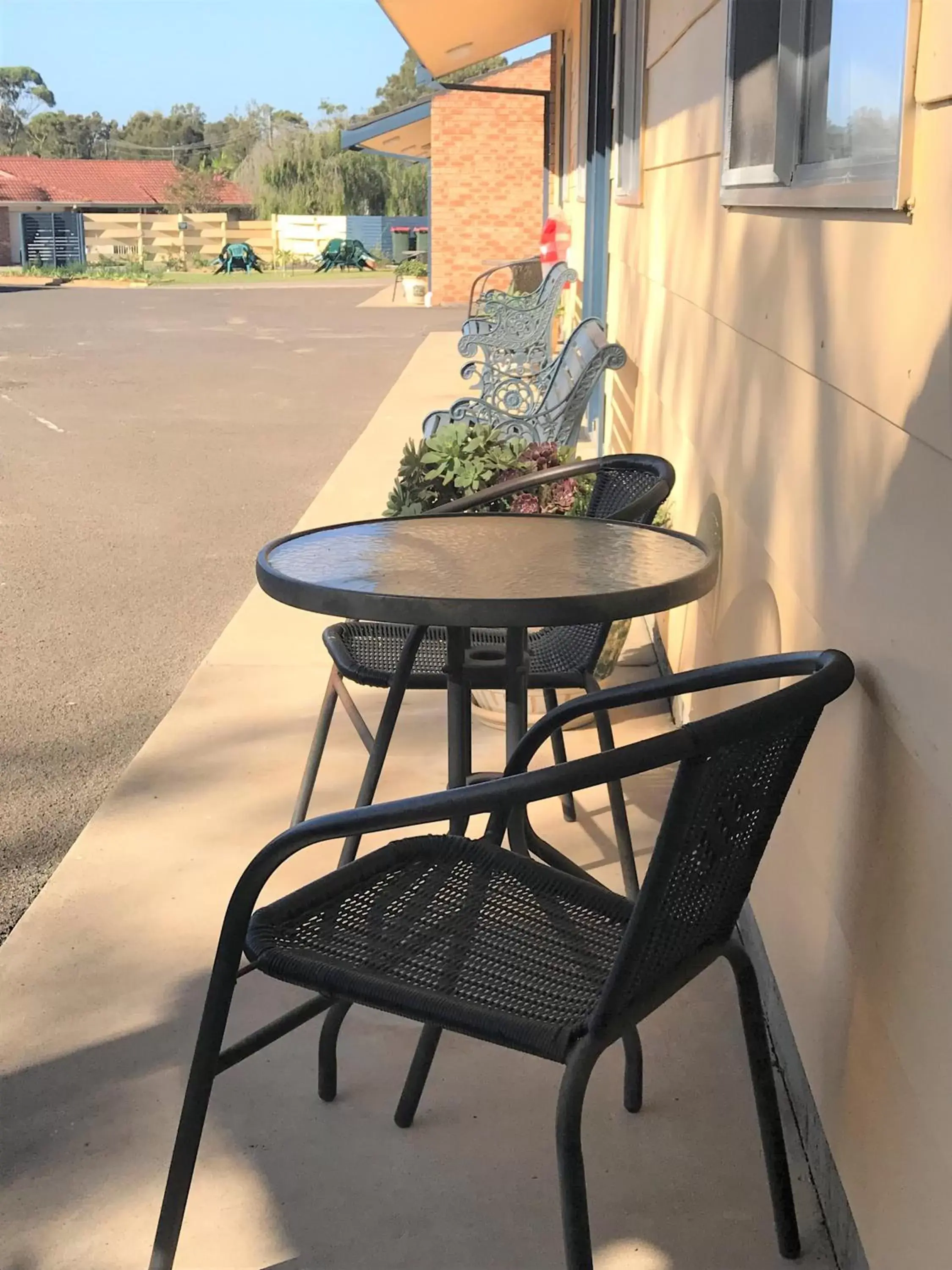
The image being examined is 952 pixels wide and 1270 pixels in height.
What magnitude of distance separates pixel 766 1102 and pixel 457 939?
0.50 m

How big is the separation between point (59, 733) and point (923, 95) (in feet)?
10.8

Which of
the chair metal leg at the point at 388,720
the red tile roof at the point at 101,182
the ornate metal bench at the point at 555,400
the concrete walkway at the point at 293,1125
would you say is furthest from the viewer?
the red tile roof at the point at 101,182

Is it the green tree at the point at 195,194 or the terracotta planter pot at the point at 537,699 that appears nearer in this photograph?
the terracotta planter pot at the point at 537,699

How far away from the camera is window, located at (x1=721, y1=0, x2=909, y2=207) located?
186 cm

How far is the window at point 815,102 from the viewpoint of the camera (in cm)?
186

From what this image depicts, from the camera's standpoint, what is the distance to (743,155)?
118 inches

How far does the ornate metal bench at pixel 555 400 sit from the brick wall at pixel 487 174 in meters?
16.3

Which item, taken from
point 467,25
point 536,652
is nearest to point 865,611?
point 536,652

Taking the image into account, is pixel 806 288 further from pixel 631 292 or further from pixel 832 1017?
pixel 631 292

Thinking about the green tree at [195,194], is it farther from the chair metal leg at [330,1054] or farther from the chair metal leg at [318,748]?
the chair metal leg at [330,1054]

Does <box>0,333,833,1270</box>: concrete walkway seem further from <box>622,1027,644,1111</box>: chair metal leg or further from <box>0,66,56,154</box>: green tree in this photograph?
<box>0,66,56,154</box>: green tree

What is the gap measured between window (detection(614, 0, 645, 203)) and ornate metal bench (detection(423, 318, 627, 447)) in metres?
0.66

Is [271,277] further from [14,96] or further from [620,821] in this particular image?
[14,96]

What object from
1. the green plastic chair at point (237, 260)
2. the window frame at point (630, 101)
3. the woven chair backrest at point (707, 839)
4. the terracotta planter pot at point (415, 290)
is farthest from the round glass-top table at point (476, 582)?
the green plastic chair at point (237, 260)
